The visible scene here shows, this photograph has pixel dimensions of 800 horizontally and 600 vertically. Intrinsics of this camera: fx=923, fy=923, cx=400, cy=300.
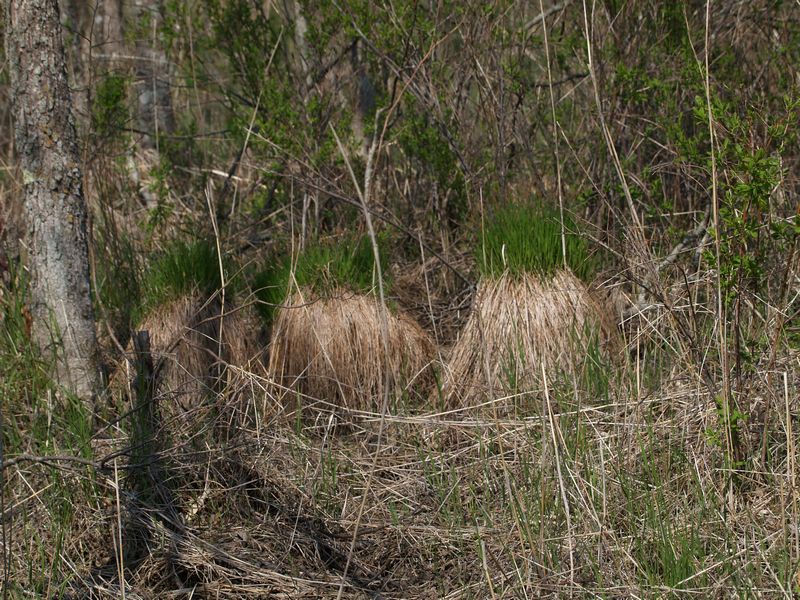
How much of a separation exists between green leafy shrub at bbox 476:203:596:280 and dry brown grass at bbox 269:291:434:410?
522 mm

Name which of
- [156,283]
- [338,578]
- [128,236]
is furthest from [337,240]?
[338,578]

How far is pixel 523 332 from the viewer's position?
3738mm

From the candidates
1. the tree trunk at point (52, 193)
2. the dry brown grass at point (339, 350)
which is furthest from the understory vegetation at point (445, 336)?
the tree trunk at point (52, 193)

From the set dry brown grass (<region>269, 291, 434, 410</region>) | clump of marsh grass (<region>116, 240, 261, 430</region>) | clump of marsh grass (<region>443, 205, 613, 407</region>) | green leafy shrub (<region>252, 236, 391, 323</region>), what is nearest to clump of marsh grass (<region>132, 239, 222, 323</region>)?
clump of marsh grass (<region>116, 240, 261, 430</region>)

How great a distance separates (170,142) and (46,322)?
2504 mm

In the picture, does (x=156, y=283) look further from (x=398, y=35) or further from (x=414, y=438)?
(x=398, y=35)

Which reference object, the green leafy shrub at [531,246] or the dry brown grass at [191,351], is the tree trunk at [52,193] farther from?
the green leafy shrub at [531,246]

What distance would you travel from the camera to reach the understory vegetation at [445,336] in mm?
2859

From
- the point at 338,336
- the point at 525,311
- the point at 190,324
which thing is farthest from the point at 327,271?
the point at 525,311

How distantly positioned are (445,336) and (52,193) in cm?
189

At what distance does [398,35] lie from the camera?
437 centimetres

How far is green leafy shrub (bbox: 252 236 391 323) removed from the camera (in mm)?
3977

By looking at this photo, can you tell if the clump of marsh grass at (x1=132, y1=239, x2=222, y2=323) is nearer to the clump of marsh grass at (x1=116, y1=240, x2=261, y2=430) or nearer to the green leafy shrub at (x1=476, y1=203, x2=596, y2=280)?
the clump of marsh grass at (x1=116, y1=240, x2=261, y2=430)

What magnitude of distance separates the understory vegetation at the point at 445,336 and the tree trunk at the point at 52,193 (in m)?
0.19
